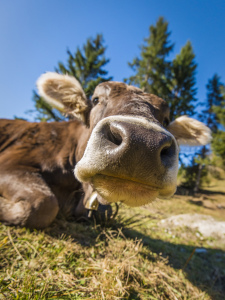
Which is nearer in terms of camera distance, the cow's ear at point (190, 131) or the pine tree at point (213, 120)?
the cow's ear at point (190, 131)

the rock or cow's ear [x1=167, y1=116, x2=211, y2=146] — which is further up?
cow's ear [x1=167, y1=116, x2=211, y2=146]

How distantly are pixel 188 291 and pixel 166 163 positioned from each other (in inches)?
61.8

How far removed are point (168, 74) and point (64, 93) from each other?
1727cm

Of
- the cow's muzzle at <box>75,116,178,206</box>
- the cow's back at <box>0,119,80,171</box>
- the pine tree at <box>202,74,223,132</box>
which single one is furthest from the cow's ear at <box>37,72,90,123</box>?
the pine tree at <box>202,74,223,132</box>

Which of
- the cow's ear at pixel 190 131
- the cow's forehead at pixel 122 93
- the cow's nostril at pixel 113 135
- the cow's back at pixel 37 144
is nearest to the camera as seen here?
the cow's nostril at pixel 113 135

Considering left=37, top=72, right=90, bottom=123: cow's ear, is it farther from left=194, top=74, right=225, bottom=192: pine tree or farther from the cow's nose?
left=194, top=74, right=225, bottom=192: pine tree

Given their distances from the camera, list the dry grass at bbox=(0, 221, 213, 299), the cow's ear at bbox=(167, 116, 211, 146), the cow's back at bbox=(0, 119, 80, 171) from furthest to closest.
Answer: the cow's ear at bbox=(167, 116, 211, 146)
the cow's back at bbox=(0, 119, 80, 171)
the dry grass at bbox=(0, 221, 213, 299)

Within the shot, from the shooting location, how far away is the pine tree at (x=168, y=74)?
51.8 ft

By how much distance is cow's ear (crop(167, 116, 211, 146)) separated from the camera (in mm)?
3336

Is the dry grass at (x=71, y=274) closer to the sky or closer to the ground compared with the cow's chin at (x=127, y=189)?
closer to the ground

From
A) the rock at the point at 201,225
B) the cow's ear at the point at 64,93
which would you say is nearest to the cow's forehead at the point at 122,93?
the cow's ear at the point at 64,93

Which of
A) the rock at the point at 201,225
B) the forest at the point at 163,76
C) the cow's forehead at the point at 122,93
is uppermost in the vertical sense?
the forest at the point at 163,76

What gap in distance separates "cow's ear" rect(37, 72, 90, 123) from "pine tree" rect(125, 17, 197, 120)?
13.2 metres

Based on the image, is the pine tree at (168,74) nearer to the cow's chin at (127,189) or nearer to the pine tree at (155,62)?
the pine tree at (155,62)
